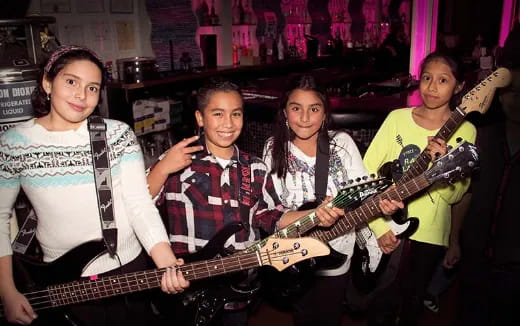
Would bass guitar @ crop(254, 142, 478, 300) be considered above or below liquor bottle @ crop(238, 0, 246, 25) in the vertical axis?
below

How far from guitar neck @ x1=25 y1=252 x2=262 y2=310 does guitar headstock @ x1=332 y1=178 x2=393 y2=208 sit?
0.46 m

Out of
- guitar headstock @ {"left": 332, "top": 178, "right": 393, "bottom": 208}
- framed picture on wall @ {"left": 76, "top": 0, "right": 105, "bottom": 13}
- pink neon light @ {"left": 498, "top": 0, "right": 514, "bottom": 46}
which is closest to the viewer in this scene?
guitar headstock @ {"left": 332, "top": 178, "right": 393, "bottom": 208}

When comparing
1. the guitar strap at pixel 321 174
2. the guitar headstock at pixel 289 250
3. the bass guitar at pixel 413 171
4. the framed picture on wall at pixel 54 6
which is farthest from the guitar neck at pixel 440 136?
the framed picture on wall at pixel 54 6

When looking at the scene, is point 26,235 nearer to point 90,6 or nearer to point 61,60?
point 61,60

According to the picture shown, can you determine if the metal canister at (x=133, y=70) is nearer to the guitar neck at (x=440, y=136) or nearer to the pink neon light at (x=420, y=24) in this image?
the pink neon light at (x=420, y=24)

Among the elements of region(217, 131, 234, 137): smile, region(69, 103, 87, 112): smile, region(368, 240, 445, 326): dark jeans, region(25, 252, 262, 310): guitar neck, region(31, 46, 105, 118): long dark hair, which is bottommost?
region(368, 240, 445, 326): dark jeans

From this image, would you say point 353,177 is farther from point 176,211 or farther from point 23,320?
point 23,320

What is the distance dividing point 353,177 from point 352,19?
332 inches

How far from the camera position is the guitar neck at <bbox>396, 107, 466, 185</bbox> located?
2.21 metres

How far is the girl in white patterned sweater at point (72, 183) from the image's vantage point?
1775 millimetres

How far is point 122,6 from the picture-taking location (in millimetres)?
4883

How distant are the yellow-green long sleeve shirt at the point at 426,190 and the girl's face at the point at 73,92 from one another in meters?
1.49

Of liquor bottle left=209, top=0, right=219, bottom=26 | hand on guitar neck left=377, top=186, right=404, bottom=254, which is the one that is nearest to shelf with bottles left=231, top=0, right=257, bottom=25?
liquor bottle left=209, top=0, right=219, bottom=26

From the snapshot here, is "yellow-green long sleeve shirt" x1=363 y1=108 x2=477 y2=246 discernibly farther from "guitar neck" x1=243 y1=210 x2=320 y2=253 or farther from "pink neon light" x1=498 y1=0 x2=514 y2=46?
"pink neon light" x1=498 y1=0 x2=514 y2=46
